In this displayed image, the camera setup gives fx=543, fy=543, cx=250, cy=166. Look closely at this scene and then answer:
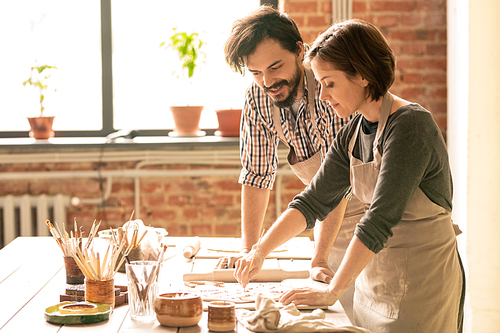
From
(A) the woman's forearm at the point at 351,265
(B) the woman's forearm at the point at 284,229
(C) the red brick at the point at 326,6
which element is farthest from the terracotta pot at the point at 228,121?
(A) the woman's forearm at the point at 351,265

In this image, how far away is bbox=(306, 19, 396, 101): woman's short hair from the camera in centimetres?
140

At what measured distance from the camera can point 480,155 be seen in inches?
109

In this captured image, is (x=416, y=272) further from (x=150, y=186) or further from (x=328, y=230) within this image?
(x=150, y=186)

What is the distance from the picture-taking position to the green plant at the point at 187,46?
10.5 feet

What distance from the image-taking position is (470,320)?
Answer: 2842 millimetres

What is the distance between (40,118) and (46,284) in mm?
1891

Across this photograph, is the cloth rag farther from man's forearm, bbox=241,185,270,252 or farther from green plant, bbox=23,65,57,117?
green plant, bbox=23,65,57,117

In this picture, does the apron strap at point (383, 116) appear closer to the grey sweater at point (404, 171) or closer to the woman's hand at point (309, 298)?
the grey sweater at point (404, 171)

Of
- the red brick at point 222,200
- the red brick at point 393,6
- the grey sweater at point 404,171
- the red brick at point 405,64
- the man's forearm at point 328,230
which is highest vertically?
the red brick at point 393,6

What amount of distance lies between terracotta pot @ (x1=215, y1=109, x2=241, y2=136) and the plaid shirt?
1.09m

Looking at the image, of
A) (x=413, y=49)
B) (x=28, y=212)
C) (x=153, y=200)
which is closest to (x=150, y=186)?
(x=153, y=200)

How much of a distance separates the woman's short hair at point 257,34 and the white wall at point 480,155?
1262 mm

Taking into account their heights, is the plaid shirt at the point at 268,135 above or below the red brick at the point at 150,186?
above

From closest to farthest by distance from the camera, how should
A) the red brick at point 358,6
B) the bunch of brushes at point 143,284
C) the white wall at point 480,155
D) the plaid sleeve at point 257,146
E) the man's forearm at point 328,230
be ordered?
the bunch of brushes at point 143,284 → the man's forearm at point 328,230 → the plaid sleeve at point 257,146 → the white wall at point 480,155 → the red brick at point 358,6
